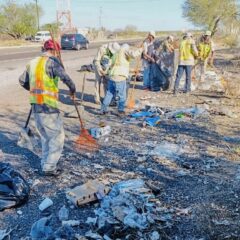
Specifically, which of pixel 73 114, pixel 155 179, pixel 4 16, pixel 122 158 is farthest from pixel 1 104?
pixel 4 16

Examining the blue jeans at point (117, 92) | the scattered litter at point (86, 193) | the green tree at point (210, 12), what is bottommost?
the scattered litter at point (86, 193)

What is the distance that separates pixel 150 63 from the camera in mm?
12820

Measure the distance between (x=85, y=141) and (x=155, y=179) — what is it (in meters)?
1.89

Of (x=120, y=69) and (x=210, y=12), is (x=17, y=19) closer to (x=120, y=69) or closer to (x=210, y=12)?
(x=210, y=12)

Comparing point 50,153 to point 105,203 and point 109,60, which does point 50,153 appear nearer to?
point 105,203

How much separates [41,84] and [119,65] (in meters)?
3.59

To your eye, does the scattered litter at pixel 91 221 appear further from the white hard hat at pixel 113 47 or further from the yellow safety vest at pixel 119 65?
the white hard hat at pixel 113 47

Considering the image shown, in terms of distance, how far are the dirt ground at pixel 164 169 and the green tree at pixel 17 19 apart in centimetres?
6026

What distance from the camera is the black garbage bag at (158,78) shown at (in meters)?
12.8

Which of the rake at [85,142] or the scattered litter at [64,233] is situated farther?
the rake at [85,142]

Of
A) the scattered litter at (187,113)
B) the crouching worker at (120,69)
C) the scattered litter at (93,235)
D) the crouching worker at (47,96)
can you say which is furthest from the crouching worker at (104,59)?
the scattered litter at (93,235)

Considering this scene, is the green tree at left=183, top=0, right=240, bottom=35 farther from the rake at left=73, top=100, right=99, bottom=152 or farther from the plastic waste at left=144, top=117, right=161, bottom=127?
the rake at left=73, top=100, right=99, bottom=152

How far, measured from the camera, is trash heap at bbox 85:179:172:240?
4.14m

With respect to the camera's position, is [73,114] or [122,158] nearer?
[122,158]
